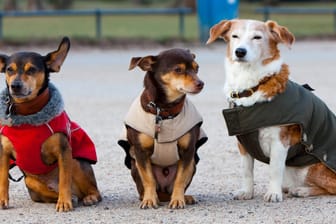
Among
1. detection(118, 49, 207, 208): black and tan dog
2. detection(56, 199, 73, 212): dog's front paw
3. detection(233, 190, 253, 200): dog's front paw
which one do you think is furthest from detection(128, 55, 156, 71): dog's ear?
detection(233, 190, 253, 200): dog's front paw

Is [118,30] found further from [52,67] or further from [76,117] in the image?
[52,67]

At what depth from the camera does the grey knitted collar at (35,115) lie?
693 centimetres

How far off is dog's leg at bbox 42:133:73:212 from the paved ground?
4.1 inches

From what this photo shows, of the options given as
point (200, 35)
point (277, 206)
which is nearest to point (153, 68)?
point (277, 206)

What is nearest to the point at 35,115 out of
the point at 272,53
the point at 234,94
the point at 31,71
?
the point at 31,71

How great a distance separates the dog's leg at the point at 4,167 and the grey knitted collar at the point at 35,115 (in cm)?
16

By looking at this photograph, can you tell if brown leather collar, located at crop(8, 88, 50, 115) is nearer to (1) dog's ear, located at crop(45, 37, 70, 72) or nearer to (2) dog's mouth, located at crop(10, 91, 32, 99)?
(2) dog's mouth, located at crop(10, 91, 32, 99)

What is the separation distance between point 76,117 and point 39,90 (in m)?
5.41

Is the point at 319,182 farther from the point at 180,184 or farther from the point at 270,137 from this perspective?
the point at 180,184

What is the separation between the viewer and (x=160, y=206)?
285 inches

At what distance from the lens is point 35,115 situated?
693 centimetres

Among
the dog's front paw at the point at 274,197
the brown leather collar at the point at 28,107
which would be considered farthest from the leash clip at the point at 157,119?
the dog's front paw at the point at 274,197

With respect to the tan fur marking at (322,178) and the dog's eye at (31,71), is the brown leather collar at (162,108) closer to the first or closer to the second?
the dog's eye at (31,71)

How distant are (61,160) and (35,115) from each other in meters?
0.41
